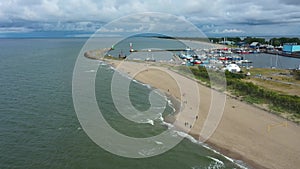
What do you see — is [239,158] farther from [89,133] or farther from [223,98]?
[223,98]

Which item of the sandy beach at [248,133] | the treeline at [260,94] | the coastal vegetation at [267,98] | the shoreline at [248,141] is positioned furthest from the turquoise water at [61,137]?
the treeline at [260,94]

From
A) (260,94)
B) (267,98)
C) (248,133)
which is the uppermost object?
(260,94)

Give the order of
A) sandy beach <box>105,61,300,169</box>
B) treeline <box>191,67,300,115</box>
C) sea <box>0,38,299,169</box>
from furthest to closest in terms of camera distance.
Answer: treeline <box>191,67,300,115</box>
sandy beach <box>105,61,300,169</box>
sea <box>0,38,299,169</box>

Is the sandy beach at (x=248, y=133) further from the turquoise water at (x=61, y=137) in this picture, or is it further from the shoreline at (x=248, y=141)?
the turquoise water at (x=61, y=137)

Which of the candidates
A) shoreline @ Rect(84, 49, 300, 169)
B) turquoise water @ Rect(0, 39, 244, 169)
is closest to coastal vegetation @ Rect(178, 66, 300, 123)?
shoreline @ Rect(84, 49, 300, 169)

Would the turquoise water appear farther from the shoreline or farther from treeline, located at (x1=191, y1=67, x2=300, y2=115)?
treeline, located at (x1=191, y1=67, x2=300, y2=115)

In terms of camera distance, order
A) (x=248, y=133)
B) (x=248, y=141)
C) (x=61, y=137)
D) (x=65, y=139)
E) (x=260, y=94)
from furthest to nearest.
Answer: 1. (x=260, y=94)
2. (x=248, y=133)
3. (x=61, y=137)
4. (x=65, y=139)
5. (x=248, y=141)

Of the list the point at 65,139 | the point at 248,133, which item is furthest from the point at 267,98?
the point at 65,139

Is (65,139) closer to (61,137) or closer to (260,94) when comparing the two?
(61,137)

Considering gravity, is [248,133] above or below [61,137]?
below
